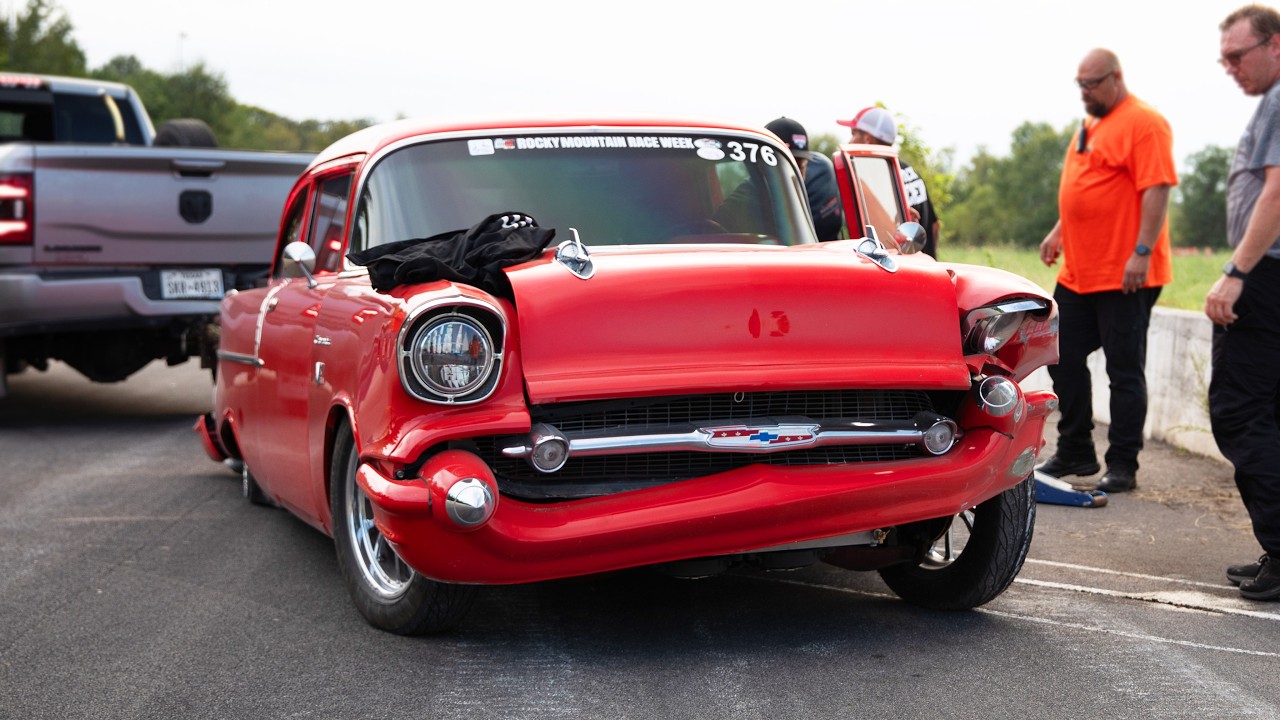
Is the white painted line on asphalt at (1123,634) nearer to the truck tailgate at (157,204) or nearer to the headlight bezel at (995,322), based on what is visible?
the headlight bezel at (995,322)

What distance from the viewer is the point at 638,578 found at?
498cm

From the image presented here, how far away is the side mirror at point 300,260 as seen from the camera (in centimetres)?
496

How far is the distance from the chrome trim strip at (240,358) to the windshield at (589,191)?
36.0 inches

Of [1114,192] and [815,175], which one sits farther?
[815,175]

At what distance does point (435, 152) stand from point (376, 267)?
1047mm

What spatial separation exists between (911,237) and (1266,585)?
5.34 ft

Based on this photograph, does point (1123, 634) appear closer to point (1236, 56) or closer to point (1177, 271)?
point (1236, 56)

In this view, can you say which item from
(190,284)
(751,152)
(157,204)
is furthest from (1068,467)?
(157,204)

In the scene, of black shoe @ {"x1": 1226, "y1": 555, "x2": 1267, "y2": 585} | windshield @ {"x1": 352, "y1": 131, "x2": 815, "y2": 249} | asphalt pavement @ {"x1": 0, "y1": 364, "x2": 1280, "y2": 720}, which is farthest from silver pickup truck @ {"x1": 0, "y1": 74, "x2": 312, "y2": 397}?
black shoe @ {"x1": 1226, "y1": 555, "x2": 1267, "y2": 585}

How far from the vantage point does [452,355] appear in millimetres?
3770

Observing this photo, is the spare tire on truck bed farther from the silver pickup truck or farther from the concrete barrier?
the concrete barrier

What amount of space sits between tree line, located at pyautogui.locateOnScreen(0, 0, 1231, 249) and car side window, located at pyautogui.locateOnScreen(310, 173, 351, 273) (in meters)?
5.97

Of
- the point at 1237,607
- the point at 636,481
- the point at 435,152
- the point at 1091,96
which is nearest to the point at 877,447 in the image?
the point at 636,481

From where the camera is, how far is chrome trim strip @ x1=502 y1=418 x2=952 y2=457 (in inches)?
149
